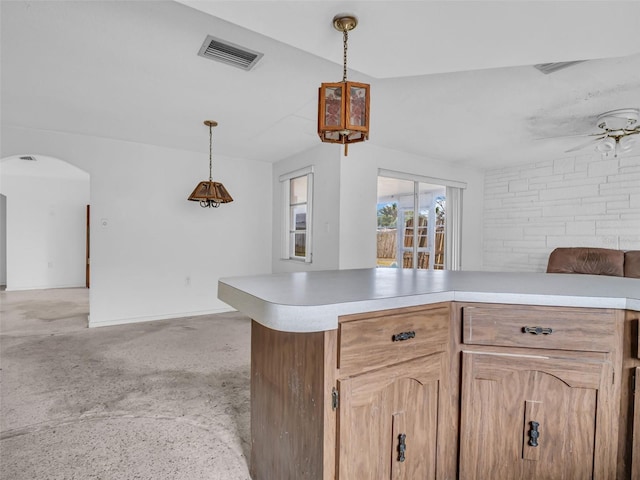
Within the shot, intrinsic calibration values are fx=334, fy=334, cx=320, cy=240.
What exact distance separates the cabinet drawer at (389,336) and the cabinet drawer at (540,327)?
0.38ft

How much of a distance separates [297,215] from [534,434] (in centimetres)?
399

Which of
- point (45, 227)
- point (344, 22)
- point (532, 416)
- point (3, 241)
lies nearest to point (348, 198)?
point (344, 22)

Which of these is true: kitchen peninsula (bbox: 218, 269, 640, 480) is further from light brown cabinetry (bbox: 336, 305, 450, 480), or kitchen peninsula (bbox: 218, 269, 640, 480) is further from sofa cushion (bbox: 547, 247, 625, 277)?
sofa cushion (bbox: 547, 247, 625, 277)

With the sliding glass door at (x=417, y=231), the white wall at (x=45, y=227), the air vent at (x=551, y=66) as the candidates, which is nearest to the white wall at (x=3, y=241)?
the white wall at (x=45, y=227)

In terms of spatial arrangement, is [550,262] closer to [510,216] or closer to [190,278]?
[510,216]

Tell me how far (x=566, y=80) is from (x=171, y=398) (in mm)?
3550

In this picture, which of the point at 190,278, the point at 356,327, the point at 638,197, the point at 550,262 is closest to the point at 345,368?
the point at 356,327

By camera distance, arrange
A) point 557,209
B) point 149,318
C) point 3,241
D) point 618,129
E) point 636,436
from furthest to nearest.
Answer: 1. point 3,241
2. point 557,209
3. point 149,318
4. point 618,129
5. point 636,436

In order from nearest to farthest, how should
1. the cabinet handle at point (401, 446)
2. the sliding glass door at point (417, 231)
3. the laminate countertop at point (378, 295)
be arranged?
the laminate countertop at point (378, 295)
the cabinet handle at point (401, 446)
the sliding glass door at point (417, 231)

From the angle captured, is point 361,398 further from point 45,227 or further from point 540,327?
point 45,227

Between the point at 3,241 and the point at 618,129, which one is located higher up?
the point at 618,129

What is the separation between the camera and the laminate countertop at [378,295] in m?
0.93

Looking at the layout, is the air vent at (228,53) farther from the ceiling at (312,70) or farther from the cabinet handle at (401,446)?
the cabinet handle at (401,446)

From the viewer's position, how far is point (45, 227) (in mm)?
6961
